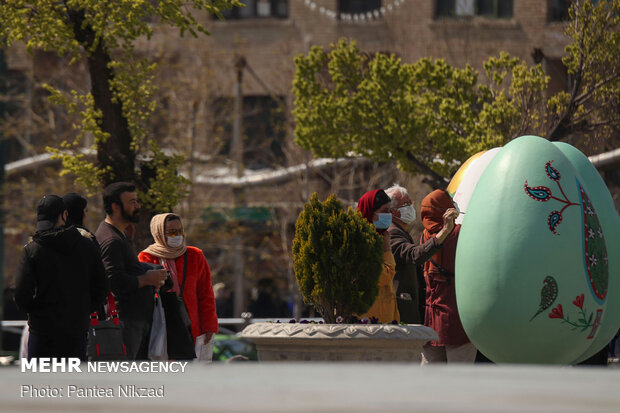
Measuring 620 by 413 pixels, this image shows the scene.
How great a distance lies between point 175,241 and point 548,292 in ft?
8.52

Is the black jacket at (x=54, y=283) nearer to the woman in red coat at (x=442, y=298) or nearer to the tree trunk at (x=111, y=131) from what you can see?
the woman in red coat at (x=442, y=298)

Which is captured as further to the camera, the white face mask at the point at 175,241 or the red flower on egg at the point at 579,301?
the white face mask at the point at 175,241

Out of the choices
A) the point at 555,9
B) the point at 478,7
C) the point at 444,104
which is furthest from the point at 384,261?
the point at 555,9

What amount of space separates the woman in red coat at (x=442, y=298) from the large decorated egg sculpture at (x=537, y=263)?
0.80 metres

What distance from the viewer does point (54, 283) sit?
6.64 meters

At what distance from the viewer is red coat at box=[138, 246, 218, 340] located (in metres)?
7.93

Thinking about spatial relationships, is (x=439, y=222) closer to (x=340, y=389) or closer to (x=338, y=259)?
(x=338, y=259)

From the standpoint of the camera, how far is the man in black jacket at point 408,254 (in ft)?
25.5

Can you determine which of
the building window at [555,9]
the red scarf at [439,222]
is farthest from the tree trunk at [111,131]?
the building window at [555,9]

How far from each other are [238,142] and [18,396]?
2584 cm

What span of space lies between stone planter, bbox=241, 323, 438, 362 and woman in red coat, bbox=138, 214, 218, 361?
1.69 m

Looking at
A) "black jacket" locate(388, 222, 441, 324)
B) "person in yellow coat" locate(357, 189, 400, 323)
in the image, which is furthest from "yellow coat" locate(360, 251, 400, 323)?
"black jacket" locate(388, 222, 441, 324)

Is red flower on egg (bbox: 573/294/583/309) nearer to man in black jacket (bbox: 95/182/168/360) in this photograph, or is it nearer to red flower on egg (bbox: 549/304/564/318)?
red flower on egg (bbox: 549/304/564/318)

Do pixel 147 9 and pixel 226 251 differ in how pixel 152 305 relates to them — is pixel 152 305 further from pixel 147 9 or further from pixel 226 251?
pixel 226 251
